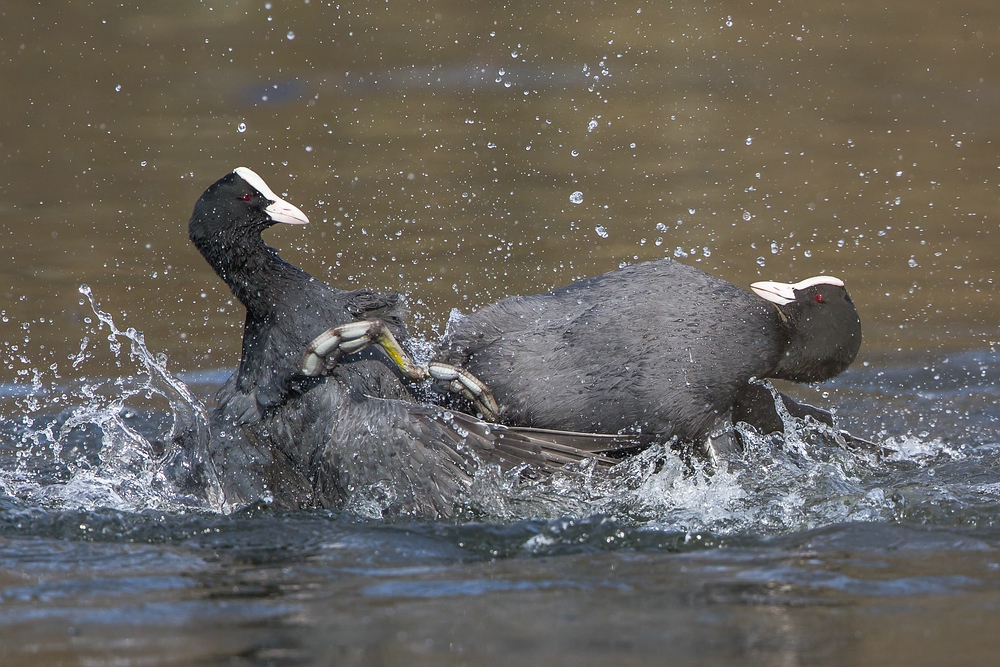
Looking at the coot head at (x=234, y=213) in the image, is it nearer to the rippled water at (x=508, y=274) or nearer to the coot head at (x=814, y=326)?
the rippled water at (x=508, y=274)

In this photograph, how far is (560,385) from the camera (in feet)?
13.6

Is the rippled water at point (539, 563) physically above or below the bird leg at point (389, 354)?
below

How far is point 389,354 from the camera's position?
13.5 ft

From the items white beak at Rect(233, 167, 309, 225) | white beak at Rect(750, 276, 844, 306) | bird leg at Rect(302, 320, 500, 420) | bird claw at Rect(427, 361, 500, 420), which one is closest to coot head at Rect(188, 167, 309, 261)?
white beak at Rect(233, 167, 309, 225)

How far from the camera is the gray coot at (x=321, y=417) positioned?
3928 mm

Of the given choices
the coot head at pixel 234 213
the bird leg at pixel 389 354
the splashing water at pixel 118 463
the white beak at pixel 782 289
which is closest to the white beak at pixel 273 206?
the coot head at pixel 234 213

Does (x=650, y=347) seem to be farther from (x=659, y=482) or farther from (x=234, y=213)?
(x=234, y=213)

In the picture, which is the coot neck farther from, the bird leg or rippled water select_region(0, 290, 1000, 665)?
rippled water select_region(0, 290, 1000, 665)

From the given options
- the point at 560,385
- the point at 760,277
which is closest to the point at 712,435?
the point at 560,385

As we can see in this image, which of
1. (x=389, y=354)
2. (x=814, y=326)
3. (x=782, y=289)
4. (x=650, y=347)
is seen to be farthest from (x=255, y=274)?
(x=814, y=326)

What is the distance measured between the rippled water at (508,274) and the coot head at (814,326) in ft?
0.94

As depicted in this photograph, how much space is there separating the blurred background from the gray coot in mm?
1568

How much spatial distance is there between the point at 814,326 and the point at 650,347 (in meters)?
0.63

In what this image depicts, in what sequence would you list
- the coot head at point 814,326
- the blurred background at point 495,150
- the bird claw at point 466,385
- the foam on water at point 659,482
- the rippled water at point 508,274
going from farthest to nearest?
the blurred background at point 495,150 → the coot head at point 814,326 → the bird claw at point 466,385 → the foam on water at point 659,482 → the rippled water at point 508,274
